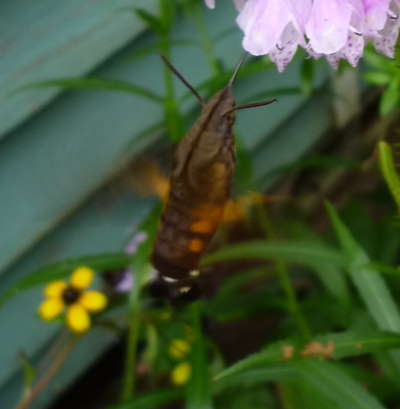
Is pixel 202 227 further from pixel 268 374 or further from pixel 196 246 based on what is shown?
pixel 268 374

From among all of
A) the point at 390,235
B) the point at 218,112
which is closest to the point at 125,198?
the point at 390,235

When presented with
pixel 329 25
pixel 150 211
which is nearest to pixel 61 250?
pixel 150 211

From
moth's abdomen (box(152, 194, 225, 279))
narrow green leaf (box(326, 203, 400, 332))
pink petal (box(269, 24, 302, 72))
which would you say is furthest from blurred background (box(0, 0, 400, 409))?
pink petal (box(269, 24, 302, 72))

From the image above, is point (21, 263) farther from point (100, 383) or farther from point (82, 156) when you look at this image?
point (100, 383)

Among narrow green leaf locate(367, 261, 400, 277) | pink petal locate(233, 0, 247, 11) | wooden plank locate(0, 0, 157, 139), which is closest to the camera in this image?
pink petal locate(233, 0, 247, 11)

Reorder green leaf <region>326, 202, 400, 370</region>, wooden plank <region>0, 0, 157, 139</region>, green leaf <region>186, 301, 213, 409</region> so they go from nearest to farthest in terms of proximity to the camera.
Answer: green leaf <region>326, 202, 400, 370</region> → green leaf <region>186, 301, 213, 409</region> → wooden plank <region>0, 0, 157, 139</region>

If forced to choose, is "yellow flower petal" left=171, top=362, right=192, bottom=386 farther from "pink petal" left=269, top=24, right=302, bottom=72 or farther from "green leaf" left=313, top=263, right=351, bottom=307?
"pink petal" left=269, top=24, right=302, bottom=72
